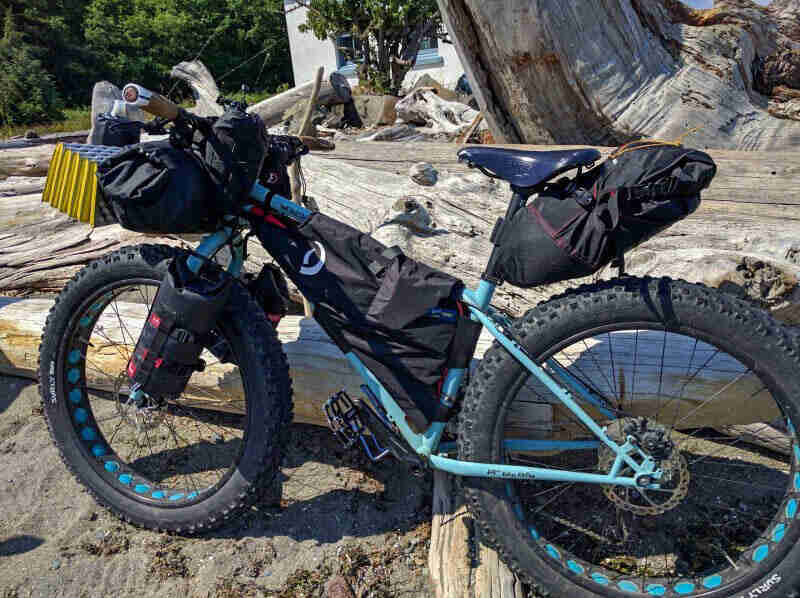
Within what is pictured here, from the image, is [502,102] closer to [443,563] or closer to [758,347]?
[758,347]

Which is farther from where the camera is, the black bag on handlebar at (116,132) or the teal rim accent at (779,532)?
the black bag on handlebar at (116,132)

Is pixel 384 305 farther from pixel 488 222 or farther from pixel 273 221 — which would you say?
pixel 488 222

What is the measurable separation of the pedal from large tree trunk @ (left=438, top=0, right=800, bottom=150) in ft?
A: 8.25

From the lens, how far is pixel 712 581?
76.9 inches

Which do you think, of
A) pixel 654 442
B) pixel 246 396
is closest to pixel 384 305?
pixel 246 396

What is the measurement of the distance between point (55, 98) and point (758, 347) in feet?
72.3

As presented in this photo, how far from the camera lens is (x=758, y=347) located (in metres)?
1.77

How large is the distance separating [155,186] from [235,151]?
1.03 ft

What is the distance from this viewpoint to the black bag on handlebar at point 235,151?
7.04 feet

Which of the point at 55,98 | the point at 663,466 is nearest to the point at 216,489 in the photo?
the point at 663,466

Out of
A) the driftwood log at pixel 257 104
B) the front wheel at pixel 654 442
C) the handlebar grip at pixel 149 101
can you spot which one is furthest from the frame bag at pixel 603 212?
the driftwood log at pixel 257 104

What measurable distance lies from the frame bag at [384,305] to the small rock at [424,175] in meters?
1.46

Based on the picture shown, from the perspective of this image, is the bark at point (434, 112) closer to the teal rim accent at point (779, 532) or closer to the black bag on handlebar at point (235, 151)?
the black bag on handlebar at point (235, 151)

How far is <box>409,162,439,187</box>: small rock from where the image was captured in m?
3.61
